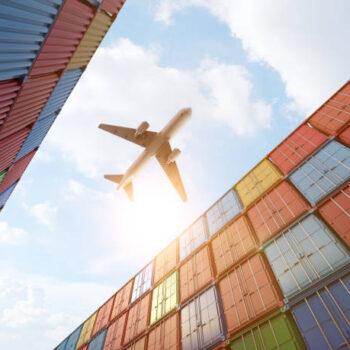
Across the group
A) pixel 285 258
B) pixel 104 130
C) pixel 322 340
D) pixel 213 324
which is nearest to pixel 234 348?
pixel 213 324

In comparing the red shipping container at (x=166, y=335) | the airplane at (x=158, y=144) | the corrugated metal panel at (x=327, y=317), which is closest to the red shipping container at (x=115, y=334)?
the red shipping container at (x=166, y=335)

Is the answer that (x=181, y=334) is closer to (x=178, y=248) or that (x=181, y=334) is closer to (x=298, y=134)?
(x=178, y=248)

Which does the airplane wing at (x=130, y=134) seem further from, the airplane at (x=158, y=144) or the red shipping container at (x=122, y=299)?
the red shipping container at (x=122, y=299)

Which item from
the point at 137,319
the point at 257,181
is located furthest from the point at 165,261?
the point at 257,181

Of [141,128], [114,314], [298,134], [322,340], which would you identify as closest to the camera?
[322,340]

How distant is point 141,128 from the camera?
18.6m

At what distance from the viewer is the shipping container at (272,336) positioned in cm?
915

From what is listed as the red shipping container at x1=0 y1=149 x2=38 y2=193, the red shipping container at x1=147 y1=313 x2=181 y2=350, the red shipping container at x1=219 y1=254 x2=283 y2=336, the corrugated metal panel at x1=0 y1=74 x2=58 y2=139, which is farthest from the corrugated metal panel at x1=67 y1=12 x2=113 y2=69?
the red shipping container at x1=147 y1=313 x2=181 y2=350

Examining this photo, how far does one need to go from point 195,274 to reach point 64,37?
17313mm

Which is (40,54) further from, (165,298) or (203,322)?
(165,298)

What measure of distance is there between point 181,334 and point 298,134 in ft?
54.9

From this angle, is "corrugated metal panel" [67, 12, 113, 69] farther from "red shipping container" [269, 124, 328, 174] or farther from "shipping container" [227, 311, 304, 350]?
"shipping container" [227, 311, 304, 350]

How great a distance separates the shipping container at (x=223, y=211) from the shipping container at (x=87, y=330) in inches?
880

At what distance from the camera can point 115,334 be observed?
71.8 feet
